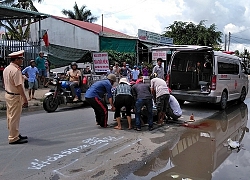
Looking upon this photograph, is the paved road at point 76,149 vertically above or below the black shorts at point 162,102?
below

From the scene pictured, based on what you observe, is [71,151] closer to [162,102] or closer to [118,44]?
[162,102]

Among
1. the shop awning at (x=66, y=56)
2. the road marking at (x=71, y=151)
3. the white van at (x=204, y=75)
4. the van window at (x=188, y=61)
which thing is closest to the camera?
the road marking at (x=71, y=151)

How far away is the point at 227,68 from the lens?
426 inches

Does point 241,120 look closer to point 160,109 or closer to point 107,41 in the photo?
point 160,109

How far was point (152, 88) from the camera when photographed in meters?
7.94

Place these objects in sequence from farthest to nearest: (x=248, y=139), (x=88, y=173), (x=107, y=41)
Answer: (x=107, y=41)
(x=248, y=139)
(x=88, y=173)

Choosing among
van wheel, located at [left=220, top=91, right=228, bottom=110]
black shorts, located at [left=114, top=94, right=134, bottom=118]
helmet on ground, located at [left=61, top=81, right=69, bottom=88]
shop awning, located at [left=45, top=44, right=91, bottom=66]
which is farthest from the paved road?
shop awning, located at [left=45, top=44, right=91, bottom=66]

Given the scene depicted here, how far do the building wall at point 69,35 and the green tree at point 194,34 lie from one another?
16.1 metres

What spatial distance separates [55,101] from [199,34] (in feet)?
99.9

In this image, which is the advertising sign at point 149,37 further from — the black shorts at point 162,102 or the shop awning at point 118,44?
the black shorts at point 162,102

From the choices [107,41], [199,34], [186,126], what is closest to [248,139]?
[186,126]

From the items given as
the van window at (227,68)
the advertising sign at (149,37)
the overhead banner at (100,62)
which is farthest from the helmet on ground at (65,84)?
the advertising sign at (149,37)

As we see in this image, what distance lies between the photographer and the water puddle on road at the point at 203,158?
14.9 feet

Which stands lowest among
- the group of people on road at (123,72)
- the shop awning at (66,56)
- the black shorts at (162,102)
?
the black shorts at (162,102)
